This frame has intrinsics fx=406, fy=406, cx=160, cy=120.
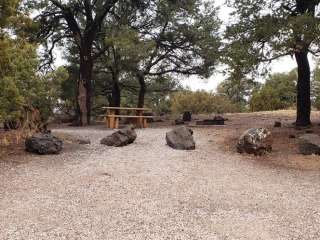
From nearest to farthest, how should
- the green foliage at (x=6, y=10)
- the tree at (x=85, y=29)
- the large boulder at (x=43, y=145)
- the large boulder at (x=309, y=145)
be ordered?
the green foliage at (x=6, y=10) < the large boulder at (x=43, y=145) < the large boulder at (x=309, y=145) < the tree at (x=85, y=29)

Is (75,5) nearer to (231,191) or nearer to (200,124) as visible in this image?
(200,124)

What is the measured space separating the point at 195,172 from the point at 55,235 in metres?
4.54

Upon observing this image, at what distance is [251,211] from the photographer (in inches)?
269

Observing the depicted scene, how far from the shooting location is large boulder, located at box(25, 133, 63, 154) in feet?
36.4

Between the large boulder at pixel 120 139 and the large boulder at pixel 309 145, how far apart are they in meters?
5.16

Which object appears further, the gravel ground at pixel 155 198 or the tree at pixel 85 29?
the tree at pixel 85 29

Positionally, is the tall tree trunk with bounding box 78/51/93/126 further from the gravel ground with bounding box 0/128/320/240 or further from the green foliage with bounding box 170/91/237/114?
the green foliage with bounding box 170/91/237/114

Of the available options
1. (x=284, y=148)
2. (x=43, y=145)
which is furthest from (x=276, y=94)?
(x=43, y=145)

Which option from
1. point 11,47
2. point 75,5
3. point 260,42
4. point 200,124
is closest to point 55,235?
point 11,47

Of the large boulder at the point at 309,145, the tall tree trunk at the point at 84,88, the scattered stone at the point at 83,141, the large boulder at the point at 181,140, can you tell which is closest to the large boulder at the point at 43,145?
the scattered stone at the point at 83,141

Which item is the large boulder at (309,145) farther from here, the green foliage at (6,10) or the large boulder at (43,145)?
the green foliage at (6,10)

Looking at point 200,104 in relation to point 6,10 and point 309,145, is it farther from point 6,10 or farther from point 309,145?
point 6,10

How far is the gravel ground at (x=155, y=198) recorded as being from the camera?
19.2 ft

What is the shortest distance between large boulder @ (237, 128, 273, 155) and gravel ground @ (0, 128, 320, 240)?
18.1 inches
